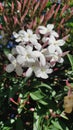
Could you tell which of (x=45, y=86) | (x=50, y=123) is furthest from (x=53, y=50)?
(x=50, y=123)

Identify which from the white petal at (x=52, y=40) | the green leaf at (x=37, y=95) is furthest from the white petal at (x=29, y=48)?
the green leaf at (x=37, y=95)

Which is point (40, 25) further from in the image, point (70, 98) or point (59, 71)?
point (70, 98)

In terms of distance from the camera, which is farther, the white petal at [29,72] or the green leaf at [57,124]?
the green leaf at [57,124]

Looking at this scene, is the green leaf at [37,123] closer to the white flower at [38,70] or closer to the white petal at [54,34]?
the white flower at [38,70]

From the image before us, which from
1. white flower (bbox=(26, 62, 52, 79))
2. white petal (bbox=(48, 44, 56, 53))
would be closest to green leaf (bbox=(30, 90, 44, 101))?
white flower (bbox=(26, 62, 52, 79))

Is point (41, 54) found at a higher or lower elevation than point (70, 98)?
higher

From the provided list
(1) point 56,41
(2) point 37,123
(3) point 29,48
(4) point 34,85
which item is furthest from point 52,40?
(2) point 37,123
